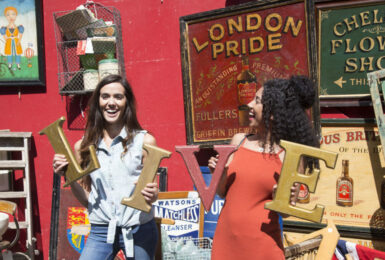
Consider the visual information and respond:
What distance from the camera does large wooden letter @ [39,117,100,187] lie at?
1.76 meters

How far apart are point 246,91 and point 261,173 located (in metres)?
1.37

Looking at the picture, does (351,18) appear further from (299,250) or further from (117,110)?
(117,110)

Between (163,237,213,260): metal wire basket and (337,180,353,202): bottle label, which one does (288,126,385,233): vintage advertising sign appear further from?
(163,237,213,260): metal wire basket

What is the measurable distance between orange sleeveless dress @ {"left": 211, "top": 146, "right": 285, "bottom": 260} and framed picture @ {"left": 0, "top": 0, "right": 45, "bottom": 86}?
2.69m

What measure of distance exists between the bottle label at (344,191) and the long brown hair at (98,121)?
1.68 m

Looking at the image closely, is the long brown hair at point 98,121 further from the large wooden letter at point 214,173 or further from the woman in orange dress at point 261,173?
the woman in orange dress at point 261,173

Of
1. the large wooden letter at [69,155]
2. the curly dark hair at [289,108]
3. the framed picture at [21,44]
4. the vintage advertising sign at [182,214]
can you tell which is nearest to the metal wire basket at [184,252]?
the vintage advertising sign at [182,214]

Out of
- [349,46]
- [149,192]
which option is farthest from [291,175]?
[349,46]

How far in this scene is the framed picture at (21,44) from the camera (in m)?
3.63

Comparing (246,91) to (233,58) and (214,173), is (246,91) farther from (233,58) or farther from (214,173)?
(214,173)

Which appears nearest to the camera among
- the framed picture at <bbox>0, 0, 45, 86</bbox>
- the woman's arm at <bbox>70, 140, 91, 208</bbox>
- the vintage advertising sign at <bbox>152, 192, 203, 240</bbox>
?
the woman's arm at <bbox>70, 140, 91, 208</bbox>

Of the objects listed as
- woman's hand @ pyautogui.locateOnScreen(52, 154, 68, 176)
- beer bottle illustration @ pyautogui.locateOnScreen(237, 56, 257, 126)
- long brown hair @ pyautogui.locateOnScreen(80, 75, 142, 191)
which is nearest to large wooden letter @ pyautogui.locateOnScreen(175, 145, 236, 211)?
long brown hair @ pyautogui.locateOnScreen(80, 75, 142, 191)

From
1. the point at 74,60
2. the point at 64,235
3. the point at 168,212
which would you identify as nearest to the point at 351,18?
the point at 168,212

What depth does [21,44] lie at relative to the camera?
365cm
